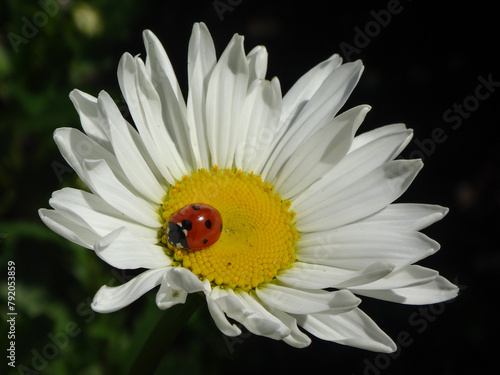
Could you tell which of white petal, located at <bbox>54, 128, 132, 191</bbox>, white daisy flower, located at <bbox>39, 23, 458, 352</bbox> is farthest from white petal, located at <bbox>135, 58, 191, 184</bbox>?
white petal, located at <bbox>54, 128, 132, 191</bbox>

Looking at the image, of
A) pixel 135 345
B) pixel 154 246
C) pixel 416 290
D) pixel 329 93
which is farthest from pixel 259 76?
pixel 135 345

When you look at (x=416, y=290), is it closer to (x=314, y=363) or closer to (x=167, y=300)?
(x=167, y=300)

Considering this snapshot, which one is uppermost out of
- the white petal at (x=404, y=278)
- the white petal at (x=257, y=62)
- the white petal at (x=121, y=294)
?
the white petal at (x=257, y=62)

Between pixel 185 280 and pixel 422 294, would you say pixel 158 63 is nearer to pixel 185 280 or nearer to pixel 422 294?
pixel 185 280

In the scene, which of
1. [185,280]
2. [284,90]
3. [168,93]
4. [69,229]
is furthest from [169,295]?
[284,90]

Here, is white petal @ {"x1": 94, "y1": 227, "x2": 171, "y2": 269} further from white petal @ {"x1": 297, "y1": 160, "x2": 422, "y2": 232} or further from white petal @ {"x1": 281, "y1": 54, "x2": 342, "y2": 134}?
white petal @ {"x1": 281, "y1": 54, "x2": 342, "y2": 134}

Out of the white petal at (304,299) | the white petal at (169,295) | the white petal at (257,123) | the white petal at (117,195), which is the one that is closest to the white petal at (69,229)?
the white petal at (117,195)

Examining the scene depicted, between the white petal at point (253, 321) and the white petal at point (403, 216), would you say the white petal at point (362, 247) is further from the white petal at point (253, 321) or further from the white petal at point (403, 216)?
the white petal at point (253, 321)
